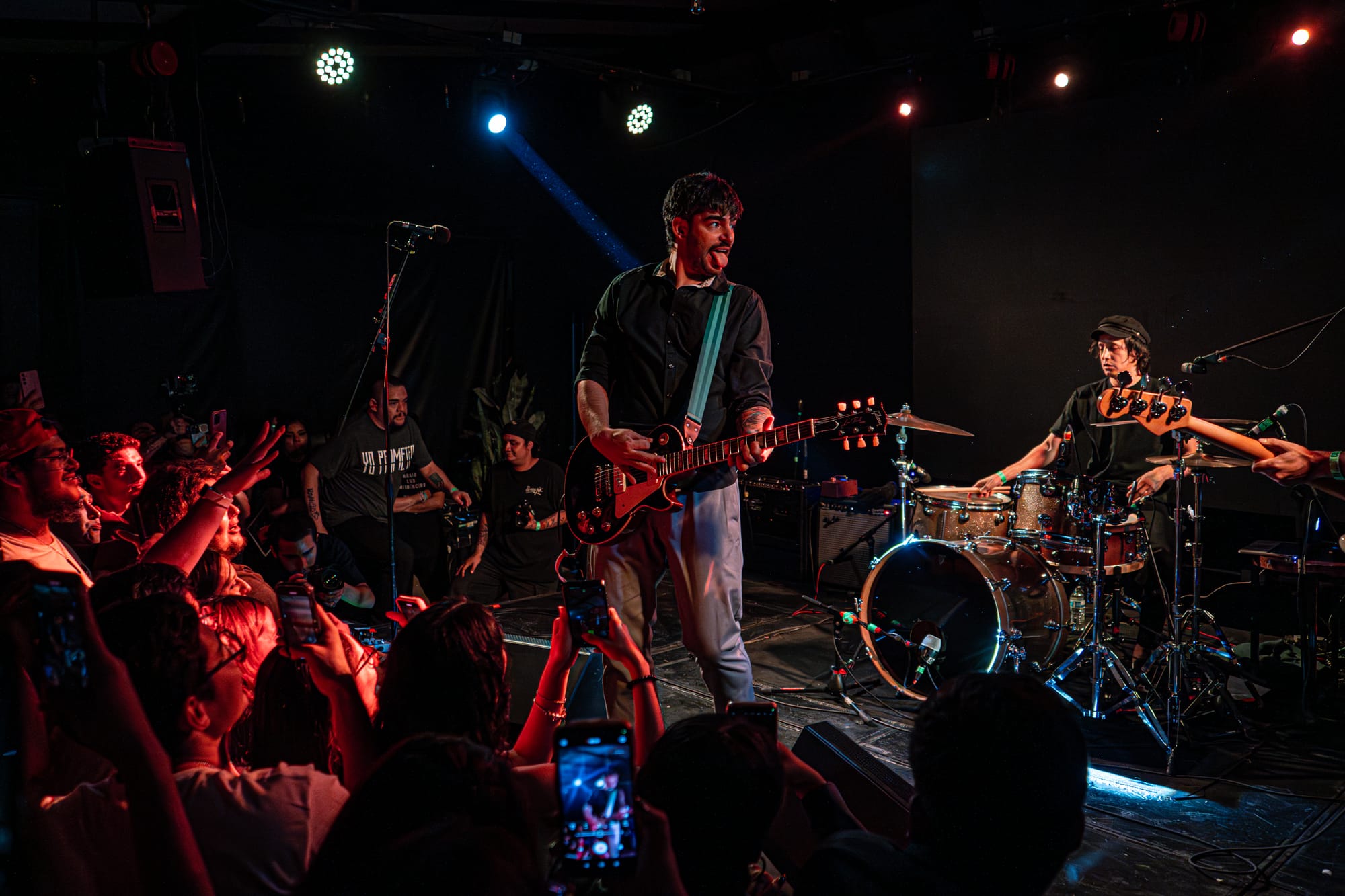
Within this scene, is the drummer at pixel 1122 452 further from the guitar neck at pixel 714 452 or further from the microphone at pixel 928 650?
the guitar neck at pixel 714 452

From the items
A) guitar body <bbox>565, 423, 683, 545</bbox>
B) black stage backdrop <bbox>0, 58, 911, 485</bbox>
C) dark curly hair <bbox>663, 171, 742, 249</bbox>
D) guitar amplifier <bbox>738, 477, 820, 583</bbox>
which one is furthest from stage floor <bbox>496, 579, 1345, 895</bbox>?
black stage backdrop <bbox>0, 58, 911, 485</bbox>

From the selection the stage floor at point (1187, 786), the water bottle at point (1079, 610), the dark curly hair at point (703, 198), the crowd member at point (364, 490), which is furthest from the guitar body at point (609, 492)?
the water bottle at point (1079, 610)

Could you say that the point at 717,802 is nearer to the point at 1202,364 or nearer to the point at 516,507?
the point at 1202,364

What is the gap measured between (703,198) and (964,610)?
2847 mm

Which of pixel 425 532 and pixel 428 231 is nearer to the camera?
pixel 428 231

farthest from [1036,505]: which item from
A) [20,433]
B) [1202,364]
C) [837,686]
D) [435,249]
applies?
[435,249]

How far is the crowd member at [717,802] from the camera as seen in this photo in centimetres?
159

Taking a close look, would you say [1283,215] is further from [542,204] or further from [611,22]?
[542,204]

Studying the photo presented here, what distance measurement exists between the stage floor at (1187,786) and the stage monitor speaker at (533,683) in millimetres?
992

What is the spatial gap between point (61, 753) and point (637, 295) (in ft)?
7.88

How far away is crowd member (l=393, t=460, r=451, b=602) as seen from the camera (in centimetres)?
734

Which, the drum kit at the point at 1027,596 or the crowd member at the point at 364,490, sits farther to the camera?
the crowd member at the point at 364,490

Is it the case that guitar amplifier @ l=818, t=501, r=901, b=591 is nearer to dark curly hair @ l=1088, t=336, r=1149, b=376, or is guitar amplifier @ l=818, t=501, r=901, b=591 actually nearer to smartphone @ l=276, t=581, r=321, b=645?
dark curly hair @ l=1088, t=336, r=1149, b=376

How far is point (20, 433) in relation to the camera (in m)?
3.06
